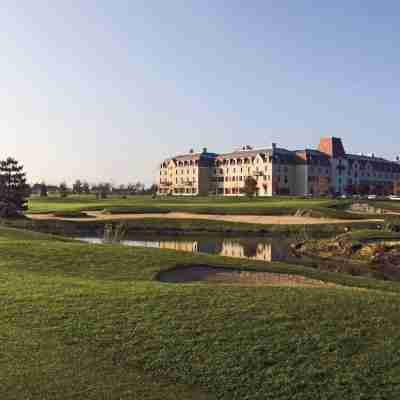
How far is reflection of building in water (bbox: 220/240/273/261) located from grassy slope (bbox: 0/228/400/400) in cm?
1769

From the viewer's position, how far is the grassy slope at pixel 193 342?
6.96 metres

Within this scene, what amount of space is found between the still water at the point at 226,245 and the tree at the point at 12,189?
57.4 ft

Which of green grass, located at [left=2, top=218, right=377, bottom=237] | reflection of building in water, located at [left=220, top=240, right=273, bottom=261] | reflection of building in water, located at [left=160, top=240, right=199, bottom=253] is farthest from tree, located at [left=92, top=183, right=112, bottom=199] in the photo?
reflection of building in water, located at [left=220, top=240, right=273, bottom=261]

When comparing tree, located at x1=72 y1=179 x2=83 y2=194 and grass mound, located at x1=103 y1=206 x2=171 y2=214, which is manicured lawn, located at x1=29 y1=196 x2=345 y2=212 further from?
tree, located at x1=72 y1=179 x2=83 y2=194

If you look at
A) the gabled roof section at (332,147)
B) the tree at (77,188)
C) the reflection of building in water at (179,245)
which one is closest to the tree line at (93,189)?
the tree at (77,188)

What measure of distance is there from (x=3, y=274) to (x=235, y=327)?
7982mm

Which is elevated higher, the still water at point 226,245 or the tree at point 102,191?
the tree at point 102,191

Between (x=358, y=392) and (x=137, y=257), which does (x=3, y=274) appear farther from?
(x=358, y=392)

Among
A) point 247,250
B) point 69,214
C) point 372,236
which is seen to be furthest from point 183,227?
point 372,236

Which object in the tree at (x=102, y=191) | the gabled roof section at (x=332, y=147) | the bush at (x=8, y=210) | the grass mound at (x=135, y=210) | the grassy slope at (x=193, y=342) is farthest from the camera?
the gabled roof section at (x=332, y=147)

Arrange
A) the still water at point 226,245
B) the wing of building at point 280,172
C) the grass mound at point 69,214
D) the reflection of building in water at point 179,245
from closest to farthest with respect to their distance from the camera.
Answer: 1. the still water at point 226,245
2. the reflection of building in water at point 179,245
3. the grass mound at point 69,214
4. the wing of building at point 280,172

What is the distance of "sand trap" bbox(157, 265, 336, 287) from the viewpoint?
15438 mm

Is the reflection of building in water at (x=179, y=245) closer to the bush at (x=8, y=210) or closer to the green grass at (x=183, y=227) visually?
the green grass at (x=183, y=227)

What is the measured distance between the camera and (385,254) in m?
28.9
